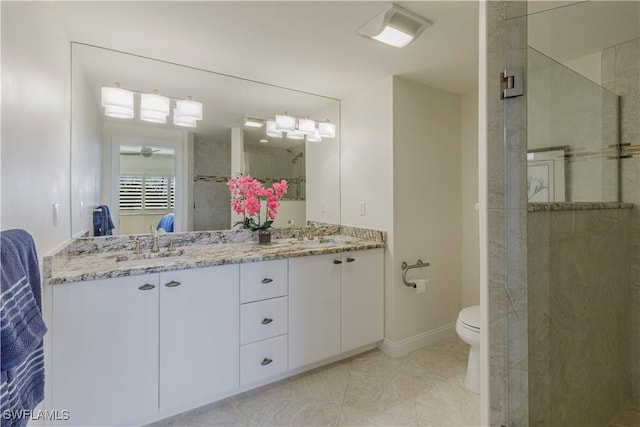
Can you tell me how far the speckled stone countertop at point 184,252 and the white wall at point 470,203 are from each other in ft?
3.11

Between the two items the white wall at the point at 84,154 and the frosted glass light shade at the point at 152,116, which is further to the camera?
the frosted glass light shade at the point at 152,116

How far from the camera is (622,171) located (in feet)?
5.80

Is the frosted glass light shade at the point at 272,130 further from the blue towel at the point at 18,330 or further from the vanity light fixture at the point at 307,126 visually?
the blue towel at the point at 18,330

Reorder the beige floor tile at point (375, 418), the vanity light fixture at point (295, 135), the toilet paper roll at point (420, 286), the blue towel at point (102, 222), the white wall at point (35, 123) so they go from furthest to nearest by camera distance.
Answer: the vanity light fixture at point (295, 135), the toilet paper roll at point (420, 286), the blue towel at point (102, 222), the beige floor tile at point (375, 418), the white wall at point (35, 123)

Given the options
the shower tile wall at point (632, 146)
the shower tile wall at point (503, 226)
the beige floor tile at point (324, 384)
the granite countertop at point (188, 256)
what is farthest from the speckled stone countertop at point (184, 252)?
the shower tile wall at point (632, 146)

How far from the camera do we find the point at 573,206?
1.39 metres

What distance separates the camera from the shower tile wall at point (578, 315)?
121 centimetres

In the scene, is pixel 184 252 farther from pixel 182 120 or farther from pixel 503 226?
pixel 503 226

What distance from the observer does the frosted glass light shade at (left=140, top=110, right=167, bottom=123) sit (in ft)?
6.86

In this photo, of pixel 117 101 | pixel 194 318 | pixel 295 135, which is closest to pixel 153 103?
pixel 117 101

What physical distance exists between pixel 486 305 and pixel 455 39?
1.61m

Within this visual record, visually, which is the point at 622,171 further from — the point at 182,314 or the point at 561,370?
the point at 182,314

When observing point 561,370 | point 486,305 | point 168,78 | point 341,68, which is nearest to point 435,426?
point 561,370

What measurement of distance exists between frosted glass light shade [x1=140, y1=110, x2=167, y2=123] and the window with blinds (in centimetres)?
41
